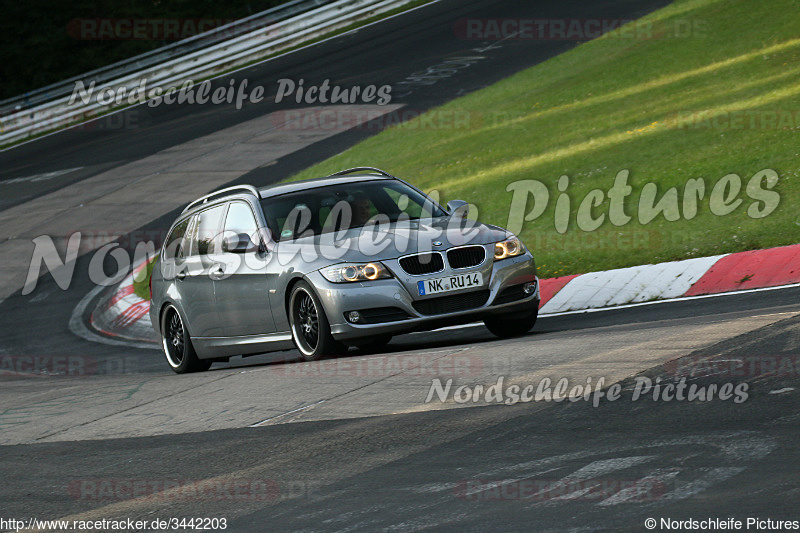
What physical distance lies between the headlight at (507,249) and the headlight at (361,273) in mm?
1020

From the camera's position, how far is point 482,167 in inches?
755

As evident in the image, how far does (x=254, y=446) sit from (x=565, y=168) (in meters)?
11.1

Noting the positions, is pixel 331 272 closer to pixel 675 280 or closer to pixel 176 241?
pixel 176 241

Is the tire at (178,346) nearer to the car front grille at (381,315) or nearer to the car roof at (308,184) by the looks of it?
the car roof at (308,184)

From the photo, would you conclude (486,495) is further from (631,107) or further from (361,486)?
(631,107)

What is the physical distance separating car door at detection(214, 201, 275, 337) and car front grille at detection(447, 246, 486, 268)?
1.75 metres

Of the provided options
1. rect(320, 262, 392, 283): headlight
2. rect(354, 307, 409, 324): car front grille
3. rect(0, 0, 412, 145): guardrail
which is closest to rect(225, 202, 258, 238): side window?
rect(320, 262, 392, 283): headlight

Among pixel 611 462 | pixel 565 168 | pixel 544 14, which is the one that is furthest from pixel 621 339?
pixel 544 14

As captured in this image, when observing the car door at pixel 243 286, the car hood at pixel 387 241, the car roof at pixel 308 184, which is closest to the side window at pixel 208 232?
the car door at pixel 243 286

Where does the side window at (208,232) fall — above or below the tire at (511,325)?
above

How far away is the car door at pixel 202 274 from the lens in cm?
1141

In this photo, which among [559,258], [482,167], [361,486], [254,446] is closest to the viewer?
[361,486]

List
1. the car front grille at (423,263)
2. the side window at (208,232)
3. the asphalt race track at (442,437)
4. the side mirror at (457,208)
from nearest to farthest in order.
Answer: the asphalt race track at (442,437) → the car front grille at (423,263) → the side mirror at (457,208) → the side window at (208,232)

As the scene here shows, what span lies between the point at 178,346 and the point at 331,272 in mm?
2979
